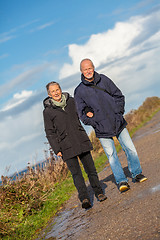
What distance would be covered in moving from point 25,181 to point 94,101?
158 inches

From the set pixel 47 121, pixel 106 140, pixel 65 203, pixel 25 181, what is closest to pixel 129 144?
pixel 106 140

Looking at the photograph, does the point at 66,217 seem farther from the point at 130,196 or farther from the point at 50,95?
the point at 50,95

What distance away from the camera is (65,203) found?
857cm

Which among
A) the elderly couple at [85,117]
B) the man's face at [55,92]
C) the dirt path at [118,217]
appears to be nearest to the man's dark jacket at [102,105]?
the elderly couple at [85,117]

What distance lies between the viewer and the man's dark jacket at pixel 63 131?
639 centimetres

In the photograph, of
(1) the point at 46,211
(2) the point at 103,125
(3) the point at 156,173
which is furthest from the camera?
(1) the point at 46,211

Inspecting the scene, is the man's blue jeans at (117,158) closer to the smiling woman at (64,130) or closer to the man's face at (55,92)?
the smiling woman at (64,130)

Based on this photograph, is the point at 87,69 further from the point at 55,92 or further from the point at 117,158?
the point at 117,158

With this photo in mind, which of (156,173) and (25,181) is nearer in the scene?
(156,173)

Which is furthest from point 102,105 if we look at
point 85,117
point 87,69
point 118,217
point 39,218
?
point 39,218

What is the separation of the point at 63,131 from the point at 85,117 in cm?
46

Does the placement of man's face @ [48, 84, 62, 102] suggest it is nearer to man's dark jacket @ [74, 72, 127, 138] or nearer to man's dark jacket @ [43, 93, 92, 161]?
man's dark jacket @ [43, 93, 92, 161]

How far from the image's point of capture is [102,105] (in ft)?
20.8

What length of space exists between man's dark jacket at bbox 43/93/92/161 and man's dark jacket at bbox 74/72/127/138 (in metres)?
0.25
